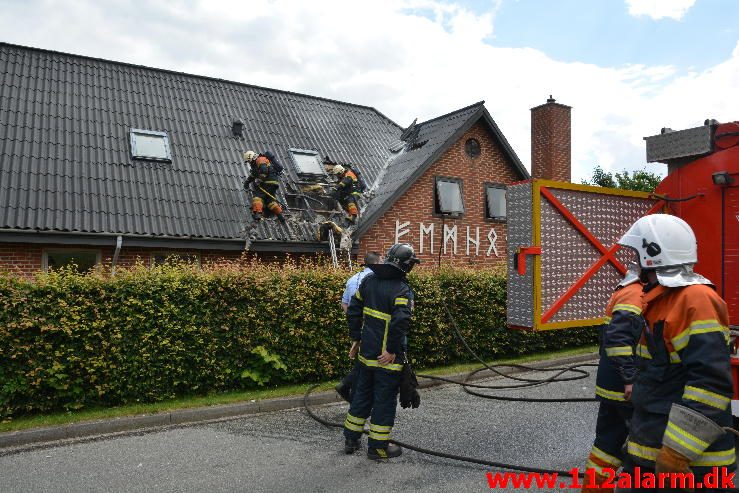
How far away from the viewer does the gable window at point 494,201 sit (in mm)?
15031

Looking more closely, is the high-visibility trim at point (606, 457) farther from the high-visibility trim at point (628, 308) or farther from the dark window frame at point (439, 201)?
the dark window frame at point (439, 201)

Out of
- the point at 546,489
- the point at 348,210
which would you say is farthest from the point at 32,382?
the point at 348,210

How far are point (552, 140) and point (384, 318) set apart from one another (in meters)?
15.5

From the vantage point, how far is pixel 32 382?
20.5 feet

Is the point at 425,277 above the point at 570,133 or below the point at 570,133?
below

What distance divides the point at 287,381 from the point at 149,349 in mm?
2009

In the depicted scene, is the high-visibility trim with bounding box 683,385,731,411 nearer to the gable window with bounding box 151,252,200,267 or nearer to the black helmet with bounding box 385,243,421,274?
the black helmet with bounding box 385,243,421,274

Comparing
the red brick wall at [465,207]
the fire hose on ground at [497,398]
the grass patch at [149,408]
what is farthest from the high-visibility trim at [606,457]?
the red brick wall at [465,207]

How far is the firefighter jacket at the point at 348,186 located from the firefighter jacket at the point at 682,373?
10.1 metres

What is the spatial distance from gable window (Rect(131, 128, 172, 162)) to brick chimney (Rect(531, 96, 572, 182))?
12.1 metres

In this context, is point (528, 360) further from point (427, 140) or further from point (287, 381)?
point (427, 140)

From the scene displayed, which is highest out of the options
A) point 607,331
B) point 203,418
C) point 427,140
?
point 427,140

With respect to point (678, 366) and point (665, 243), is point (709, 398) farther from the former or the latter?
point (665, 243)

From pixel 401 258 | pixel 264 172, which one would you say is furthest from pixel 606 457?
pixel 264 172
